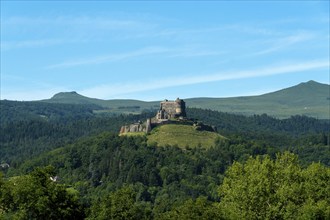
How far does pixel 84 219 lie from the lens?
287 feet

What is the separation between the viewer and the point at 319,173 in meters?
96.7

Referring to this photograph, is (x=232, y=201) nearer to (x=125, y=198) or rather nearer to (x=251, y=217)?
(x=251, y=217)

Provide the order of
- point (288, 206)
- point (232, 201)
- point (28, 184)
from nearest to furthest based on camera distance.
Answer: point (28, 184) < point (288, 206) < point (232, 201)

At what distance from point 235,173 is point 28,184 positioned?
33.4 m

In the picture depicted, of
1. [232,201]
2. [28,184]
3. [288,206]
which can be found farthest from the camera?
[232,201]

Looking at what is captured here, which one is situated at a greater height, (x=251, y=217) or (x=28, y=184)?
(x=28, y=184)

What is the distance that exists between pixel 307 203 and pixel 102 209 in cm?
2838

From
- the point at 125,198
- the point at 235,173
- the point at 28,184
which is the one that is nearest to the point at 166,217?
the point at 125,198

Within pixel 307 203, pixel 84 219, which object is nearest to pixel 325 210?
pixel 307 203

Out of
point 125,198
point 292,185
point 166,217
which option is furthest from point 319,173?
point 125,198

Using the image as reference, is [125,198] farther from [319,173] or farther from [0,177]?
[319,173]

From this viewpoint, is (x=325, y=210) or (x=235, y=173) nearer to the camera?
(x=325, y=210)

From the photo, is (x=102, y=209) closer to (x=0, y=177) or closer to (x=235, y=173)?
(x=0, y=177)

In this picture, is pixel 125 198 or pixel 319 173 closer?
pixel 125 198
